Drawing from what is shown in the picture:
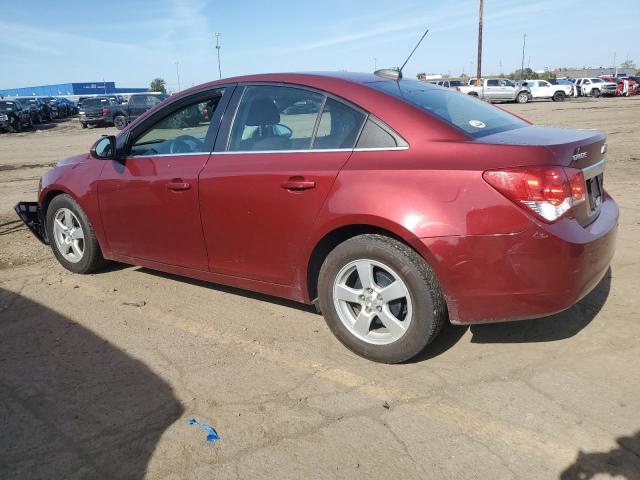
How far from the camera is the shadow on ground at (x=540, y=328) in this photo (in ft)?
11.7

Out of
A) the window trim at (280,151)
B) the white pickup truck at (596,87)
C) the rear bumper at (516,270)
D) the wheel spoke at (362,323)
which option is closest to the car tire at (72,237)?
the window trim at (280,151)

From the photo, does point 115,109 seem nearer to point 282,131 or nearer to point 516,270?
point 282,131

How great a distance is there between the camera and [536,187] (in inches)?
109

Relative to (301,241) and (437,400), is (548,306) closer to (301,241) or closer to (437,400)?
(437,400)

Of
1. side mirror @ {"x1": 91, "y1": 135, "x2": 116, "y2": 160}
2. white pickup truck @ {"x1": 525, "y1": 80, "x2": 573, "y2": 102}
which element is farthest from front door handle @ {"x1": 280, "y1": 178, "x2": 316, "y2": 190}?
white pickup truck @ {"x1": 525, "y1": 80, "x2": 573, "y2": 102}

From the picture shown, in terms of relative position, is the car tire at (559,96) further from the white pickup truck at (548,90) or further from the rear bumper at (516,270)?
the rear bumper at (516,270)

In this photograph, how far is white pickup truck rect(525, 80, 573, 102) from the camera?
41.3 meters

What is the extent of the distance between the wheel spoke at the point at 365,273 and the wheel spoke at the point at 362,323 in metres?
0.18

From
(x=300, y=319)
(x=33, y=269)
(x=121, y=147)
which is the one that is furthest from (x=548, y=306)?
(x=33, y=269)

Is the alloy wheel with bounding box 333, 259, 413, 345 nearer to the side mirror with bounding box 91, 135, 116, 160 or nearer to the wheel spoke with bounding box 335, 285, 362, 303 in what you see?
the wheel spoke with bounding box 335, 285, 362, 303

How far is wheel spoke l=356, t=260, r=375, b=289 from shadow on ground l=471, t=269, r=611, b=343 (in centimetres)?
87

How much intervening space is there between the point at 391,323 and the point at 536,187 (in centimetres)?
110

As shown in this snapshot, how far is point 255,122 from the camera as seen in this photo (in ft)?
12.5

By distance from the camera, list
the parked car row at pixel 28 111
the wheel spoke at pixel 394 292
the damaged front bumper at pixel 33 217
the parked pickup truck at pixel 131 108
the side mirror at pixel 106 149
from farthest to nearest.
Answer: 1. the parked car row at pixel 28 111
2. the parked pickup truck at pixel 131 108
3. the damaged front bumper at pixel 33 217
4. the side mirror at pixel 106 149
5. the wheel spoke at pixel 394 292
